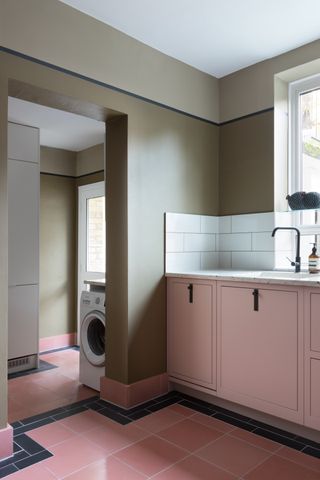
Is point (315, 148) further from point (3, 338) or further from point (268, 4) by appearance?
point (3, 338)

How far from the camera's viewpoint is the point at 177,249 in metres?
3.11

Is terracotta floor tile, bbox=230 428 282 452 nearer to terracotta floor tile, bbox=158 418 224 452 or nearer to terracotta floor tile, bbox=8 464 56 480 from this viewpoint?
terracotta floor tile, bbox=158 418 224 452

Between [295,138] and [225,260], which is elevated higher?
[295,138]

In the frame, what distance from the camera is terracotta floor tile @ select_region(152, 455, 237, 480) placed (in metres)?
1.97

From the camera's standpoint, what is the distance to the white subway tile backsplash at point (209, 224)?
3332 mm

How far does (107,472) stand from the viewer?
202 centimetres

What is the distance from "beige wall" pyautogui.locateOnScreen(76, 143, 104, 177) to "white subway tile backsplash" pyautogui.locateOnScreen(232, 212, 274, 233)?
6.64ft

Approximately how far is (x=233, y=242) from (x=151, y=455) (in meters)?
1.79

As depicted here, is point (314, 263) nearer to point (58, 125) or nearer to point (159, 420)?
point (159, 420)

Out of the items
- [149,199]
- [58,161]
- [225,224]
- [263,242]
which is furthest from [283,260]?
[58,161]

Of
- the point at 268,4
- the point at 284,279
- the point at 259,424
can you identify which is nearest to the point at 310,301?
the point at 284,279

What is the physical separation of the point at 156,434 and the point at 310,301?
122 cm

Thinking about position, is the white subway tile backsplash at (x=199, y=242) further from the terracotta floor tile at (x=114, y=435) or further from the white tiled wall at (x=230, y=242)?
the terracotta floor tile at (x=114, y=435)

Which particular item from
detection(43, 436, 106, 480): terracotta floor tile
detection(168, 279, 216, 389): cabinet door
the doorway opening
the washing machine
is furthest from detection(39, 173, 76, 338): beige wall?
detection(43, 436, 106, 480): terracotta floor tile
